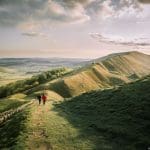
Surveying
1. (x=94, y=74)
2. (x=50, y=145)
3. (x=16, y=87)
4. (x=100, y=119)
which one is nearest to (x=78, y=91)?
(x=94, y=74)

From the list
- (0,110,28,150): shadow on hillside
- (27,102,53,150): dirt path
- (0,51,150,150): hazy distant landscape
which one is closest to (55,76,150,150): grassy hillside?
(0,51,150,150): hazy distant landscape

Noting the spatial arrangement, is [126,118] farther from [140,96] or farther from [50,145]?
[50,145]

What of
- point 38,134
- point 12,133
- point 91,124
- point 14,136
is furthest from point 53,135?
point 91,124

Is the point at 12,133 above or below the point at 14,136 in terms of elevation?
below

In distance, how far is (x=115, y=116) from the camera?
1718 inches

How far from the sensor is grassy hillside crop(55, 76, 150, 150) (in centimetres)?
3474

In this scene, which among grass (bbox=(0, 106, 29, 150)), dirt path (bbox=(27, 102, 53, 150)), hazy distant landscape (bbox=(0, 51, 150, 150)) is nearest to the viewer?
dirt path (bbox=(27, 102, 53, 150))

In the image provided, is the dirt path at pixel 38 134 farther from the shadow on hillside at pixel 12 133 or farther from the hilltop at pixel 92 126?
the shadow on hillside at pixel 12 133

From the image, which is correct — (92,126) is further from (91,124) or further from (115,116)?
(115,116)

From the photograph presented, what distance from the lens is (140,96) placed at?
4969 cm

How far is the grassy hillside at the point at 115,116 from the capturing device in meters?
34.7

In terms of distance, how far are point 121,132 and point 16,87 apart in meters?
161

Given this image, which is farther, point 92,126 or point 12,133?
point 92,126

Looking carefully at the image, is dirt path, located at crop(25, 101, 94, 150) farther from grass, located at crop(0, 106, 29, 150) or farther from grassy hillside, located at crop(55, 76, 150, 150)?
grassy hillside, located at crop(55, 76, 150, 150)
